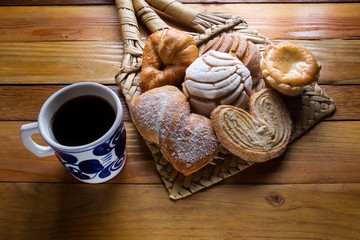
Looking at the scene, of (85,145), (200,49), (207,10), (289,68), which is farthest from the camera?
(207,10)

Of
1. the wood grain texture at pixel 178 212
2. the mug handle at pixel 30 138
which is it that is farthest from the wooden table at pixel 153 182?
the mug handle at pixel 30 138

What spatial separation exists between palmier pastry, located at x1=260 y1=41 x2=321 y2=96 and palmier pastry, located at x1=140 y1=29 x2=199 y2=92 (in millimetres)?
215

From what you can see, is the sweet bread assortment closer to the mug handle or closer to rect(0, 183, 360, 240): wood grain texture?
rect(0, 183, 360, 240): wood grain texture

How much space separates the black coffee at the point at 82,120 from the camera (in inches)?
27.6

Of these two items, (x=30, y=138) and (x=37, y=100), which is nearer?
(x=30, y=138)

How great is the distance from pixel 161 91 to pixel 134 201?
0.97 ft

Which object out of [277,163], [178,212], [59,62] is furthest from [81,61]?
[277,163]

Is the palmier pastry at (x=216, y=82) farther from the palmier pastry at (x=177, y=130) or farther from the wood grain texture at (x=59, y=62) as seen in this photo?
the wood grain texture at (x=59, y=62)

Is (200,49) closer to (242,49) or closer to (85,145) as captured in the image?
(242,49)

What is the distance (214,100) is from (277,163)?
0.24 m

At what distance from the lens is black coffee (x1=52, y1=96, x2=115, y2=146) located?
2.30 ft

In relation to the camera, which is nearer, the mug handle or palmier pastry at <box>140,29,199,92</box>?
the mug handle

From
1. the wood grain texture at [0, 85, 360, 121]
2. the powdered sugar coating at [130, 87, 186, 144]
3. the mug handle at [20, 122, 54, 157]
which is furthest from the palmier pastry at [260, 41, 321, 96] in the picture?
the mug handle at [20, 122, 54, 157]

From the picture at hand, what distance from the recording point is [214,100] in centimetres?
82
